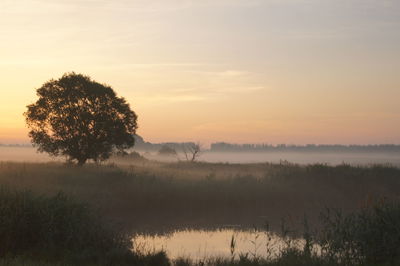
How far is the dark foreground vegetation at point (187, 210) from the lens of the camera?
14.7 m

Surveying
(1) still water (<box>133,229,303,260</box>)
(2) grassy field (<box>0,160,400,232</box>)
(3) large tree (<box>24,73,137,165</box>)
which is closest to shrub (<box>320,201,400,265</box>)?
(1) still water (<box>133,229,303,260</box>)

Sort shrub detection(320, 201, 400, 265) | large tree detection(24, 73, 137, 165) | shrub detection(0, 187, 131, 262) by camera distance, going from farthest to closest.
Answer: large tree detection(24, 73, 137, 165), shrub detection(0, 187, 131, 262), shrub detection(320, 201, 400, 265)

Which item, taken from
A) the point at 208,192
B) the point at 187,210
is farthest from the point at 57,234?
the point at 208,192

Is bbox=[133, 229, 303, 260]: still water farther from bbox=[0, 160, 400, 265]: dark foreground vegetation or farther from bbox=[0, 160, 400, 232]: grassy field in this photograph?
bbox=[0, 160, 400, 232]: grassy field

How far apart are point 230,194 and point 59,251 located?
18904 mm

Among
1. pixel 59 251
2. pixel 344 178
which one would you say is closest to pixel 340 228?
pixel 59 251

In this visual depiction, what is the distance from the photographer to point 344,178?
124ft

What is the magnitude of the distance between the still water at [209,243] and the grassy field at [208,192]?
2.11 metres

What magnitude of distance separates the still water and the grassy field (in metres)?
2.11

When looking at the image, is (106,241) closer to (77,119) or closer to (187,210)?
(187,210)

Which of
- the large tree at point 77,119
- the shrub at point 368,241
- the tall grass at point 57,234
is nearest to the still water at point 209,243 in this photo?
the tall grass at point 57,234

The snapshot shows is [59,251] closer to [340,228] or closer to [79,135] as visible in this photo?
[340,228]

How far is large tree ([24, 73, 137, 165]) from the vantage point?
39.9 m

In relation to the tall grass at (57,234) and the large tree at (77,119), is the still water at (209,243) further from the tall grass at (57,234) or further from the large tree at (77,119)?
the large tree at (77,119)
